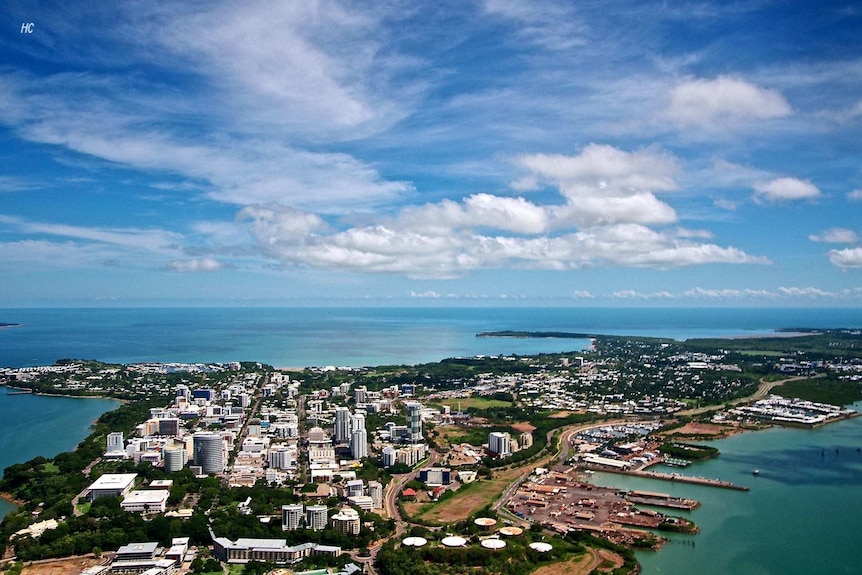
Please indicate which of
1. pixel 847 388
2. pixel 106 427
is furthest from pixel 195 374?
pixel 847 388

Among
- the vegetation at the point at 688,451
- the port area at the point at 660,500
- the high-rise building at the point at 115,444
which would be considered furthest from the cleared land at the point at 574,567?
the high-rise building at the point at 115,444

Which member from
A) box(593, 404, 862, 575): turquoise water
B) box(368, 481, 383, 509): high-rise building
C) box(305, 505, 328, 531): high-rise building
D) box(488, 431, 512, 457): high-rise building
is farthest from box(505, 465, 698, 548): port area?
box(305, 505, 328, 531): high-rise building

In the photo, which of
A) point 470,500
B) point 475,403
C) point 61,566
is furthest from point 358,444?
point 475,403

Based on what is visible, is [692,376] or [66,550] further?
[692,376]

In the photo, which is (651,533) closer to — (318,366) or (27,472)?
(27,472)

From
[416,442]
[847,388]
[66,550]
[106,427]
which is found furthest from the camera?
[847,388]

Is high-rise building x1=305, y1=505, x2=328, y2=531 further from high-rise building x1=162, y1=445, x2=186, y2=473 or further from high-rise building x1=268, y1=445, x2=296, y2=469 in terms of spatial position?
high-rise building x1=162, y1=445, x2=186, y2=473
